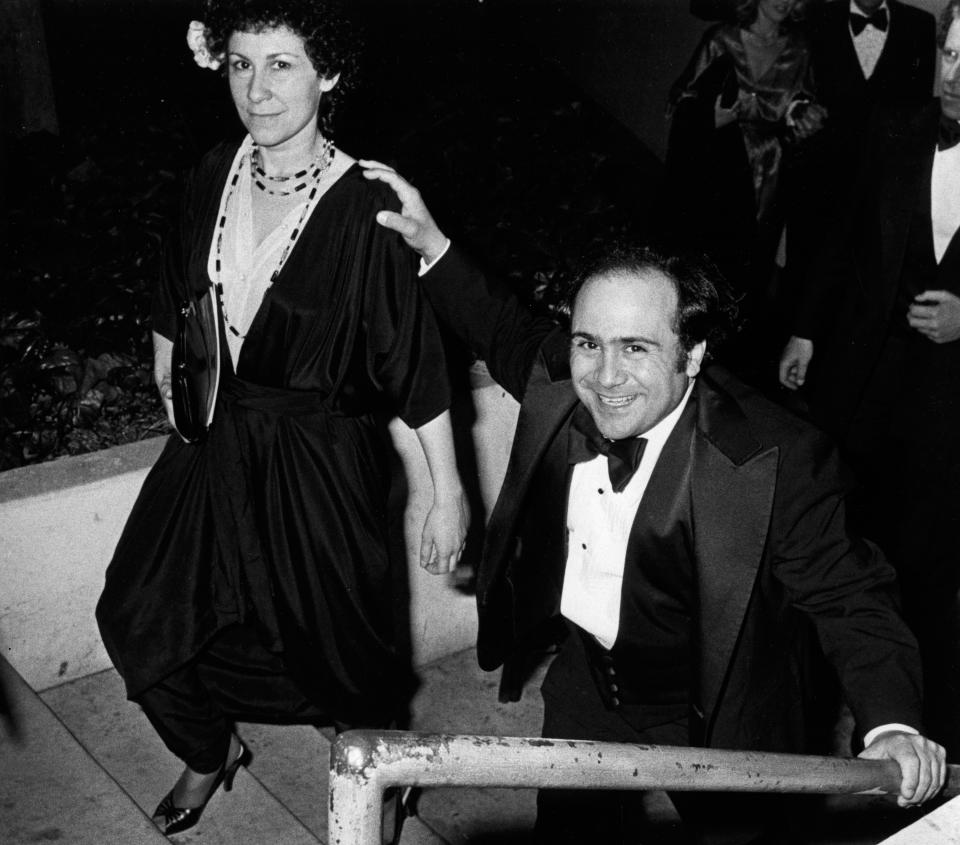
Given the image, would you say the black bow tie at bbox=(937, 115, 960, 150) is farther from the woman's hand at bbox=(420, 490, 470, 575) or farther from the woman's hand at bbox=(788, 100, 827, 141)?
the woman's hand at bbox=(788, 100, 827, 141)

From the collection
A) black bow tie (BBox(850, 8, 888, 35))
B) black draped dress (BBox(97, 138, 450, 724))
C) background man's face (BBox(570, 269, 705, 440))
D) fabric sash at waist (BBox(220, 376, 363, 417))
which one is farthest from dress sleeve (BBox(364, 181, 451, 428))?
black bow tie (BBox(850, 8, 888, 35))

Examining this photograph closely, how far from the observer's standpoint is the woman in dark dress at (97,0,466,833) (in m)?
2.86

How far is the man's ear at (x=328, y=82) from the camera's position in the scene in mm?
2854

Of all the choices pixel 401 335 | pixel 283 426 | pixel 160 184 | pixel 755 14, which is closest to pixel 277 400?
pixel 283 426

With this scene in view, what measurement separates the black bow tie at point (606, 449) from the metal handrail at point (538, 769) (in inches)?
30.1

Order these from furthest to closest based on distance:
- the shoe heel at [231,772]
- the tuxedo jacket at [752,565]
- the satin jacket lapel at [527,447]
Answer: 1. the shoe heel at [231,772]
2. the satin jacket lapel at [527,447]
3. the tuxedo jacket at [752,565]

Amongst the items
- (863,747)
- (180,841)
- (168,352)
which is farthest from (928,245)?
(180,841)

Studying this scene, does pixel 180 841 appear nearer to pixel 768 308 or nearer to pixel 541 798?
pixel 541 798

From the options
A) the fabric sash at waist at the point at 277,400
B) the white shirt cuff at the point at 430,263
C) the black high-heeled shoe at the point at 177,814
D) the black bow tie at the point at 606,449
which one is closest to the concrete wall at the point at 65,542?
the black high-heeled shoe at the point at 177,814

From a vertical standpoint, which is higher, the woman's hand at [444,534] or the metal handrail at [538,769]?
the metal handrail at [538,769]

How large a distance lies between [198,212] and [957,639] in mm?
2727

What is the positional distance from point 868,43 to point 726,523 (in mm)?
4172

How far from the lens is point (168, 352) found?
318cm

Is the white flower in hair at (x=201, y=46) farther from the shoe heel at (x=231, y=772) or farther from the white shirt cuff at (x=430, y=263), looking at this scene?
the shoe heel at (x=231, y=772)
